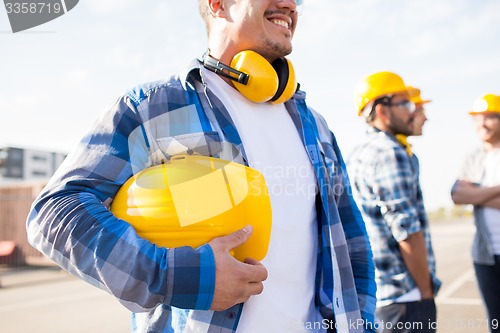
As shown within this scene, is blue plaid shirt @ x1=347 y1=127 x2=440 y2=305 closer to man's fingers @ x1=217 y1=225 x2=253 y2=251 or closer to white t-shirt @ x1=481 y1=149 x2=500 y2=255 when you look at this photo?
white t-shirt @ x1=481 y1=149 x2=500 y2=255

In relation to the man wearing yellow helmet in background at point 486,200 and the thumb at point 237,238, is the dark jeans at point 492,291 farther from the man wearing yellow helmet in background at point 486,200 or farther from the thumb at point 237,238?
the thumb at point 237,238

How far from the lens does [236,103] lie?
1.94 m

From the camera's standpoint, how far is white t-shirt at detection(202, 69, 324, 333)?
5.65 ft

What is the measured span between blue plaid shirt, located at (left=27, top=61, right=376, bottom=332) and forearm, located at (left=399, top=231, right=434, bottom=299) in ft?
3.51

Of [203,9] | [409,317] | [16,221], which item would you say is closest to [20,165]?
[16,221]

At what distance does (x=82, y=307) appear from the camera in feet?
26.5

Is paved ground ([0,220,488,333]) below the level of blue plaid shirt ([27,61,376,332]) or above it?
below

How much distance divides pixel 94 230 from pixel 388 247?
2.30 m

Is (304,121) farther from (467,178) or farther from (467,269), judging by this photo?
(467,269)

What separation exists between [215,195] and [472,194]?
11.1 ft

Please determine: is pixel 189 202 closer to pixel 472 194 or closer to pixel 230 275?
pixel 230 275

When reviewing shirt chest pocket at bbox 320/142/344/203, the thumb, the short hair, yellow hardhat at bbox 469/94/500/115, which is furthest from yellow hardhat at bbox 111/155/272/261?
yellow hardhat at bbox 469/94/500/115

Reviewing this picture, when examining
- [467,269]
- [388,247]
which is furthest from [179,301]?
[467,269]

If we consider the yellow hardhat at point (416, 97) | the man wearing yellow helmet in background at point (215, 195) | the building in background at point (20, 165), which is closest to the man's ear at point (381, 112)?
the yellow hardhat at point (416, 97)
